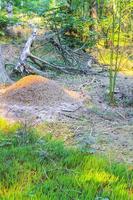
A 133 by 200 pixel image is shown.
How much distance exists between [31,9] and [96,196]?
396 inches

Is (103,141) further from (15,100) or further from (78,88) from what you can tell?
(78,88)

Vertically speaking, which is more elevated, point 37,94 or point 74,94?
point 37,94

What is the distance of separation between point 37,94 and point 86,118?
3.88ft

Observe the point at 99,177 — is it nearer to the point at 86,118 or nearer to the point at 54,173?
the point at 54,173

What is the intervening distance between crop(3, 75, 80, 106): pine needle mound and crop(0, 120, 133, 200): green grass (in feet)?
6.59

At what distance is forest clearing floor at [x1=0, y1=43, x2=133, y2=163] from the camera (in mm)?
5387

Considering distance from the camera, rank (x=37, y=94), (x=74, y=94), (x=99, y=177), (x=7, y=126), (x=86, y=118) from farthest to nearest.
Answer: (x=74, y=94), (x=37, y=94), (x=86, y=118), (x=7, y=126), (x=99, y=177)

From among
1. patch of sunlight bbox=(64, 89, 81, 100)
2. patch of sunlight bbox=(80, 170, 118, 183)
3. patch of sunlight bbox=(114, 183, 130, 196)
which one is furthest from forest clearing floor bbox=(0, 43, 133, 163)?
patch of sunlight bbox=(114, 183, 130, 196)

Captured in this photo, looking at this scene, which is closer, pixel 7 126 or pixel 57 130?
pixel 7 126

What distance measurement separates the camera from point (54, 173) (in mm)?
4254

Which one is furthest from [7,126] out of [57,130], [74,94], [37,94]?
[74,94]

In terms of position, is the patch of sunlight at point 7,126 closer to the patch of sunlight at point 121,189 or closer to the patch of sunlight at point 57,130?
the patch of sunlight at point 57,130

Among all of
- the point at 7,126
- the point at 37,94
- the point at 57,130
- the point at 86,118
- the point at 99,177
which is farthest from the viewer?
the point at 37,94

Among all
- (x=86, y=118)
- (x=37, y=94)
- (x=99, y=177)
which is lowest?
(x=86, y=118)
